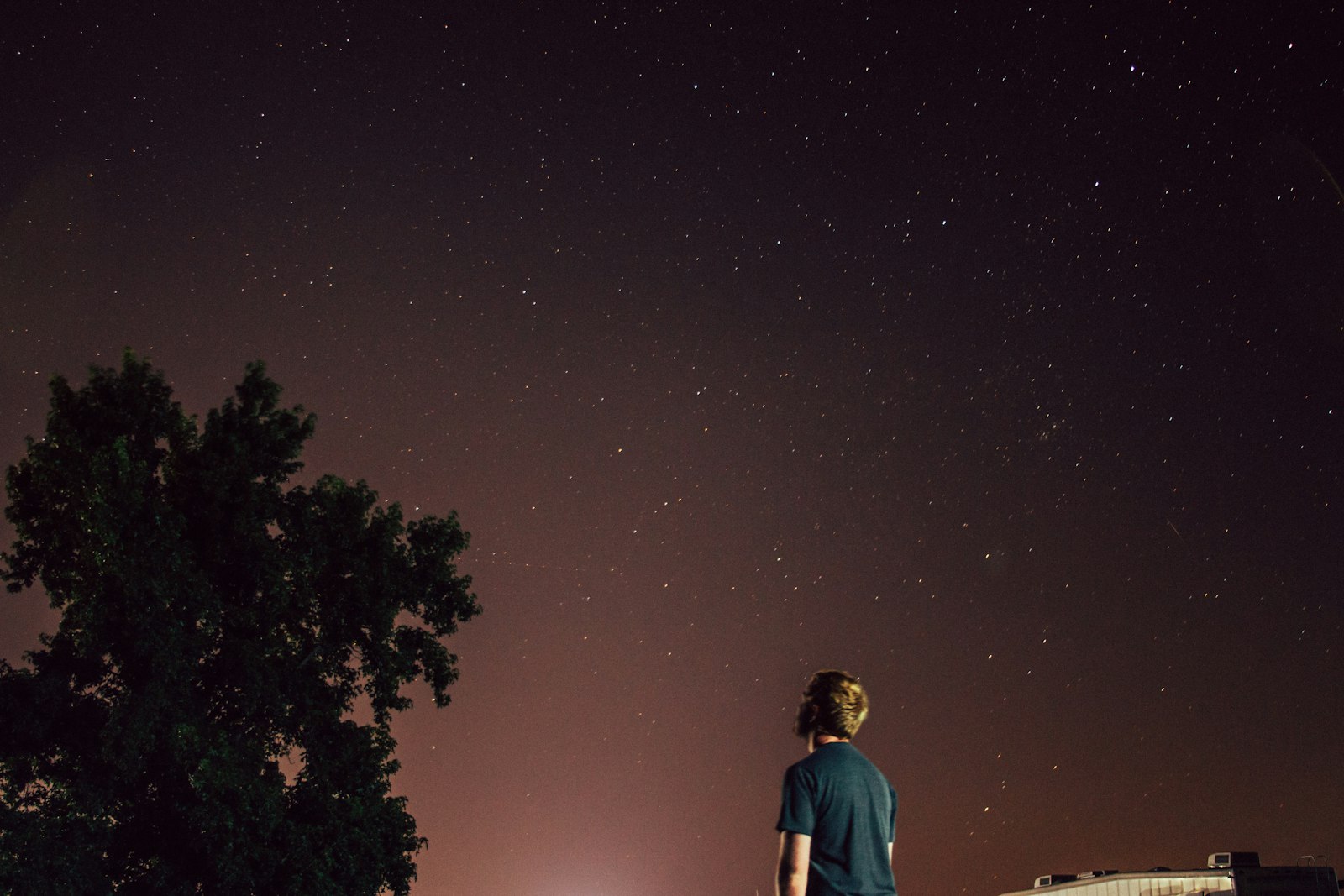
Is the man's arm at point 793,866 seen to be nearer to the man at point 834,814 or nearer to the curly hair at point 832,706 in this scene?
the man at point 834,814

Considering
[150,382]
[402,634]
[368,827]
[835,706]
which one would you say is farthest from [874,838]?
[150,382]

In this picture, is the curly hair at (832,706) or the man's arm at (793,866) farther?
the curly hair at (832,706)

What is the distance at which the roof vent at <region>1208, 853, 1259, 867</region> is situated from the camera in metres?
30.8

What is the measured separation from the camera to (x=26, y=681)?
1694 cm

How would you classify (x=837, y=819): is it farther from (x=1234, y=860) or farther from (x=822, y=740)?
(x=1234, y=860)

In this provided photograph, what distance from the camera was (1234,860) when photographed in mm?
31141


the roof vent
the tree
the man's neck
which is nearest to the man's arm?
the man's neck

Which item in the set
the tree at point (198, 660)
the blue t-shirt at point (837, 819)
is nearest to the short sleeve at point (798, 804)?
the blue t-shirt at point (837, 819)

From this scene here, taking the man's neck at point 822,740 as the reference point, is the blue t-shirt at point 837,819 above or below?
below

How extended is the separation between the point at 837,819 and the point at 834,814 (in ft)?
0.07

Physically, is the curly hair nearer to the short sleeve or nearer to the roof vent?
the short sleeve

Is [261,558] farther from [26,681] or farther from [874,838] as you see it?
[874,838]

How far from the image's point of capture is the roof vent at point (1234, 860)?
30750mm

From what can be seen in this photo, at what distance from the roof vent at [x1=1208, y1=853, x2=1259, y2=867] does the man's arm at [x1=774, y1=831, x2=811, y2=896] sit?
108 ft
